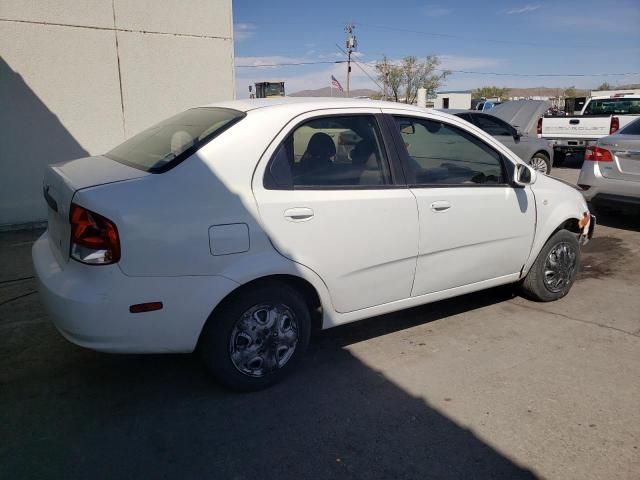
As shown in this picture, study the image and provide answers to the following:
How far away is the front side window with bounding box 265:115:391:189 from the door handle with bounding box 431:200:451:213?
1.25ft

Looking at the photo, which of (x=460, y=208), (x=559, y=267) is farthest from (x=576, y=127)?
(x=460, y=208)

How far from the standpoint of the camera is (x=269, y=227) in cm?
297

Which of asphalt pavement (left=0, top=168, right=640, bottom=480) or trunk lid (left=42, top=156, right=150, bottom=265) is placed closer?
asphalt pavement (left=0, top=168, right=640, bottom=480)

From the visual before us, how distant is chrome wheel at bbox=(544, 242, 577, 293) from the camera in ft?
15.0

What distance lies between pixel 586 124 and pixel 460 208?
11204mm

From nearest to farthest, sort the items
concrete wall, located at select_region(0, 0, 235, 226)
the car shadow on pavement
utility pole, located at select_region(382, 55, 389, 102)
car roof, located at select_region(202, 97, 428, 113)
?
the car shadow on pavement → car roof, located at select_region(202, 97, 428, 113) → concrete wall, located at select_region(0, 0, 235, 226) → utility pole, located at select_region(382, 55, 389, 102)

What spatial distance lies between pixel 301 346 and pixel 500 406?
123cm

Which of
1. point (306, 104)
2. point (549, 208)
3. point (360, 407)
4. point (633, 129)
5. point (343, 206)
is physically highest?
point (306, 104)

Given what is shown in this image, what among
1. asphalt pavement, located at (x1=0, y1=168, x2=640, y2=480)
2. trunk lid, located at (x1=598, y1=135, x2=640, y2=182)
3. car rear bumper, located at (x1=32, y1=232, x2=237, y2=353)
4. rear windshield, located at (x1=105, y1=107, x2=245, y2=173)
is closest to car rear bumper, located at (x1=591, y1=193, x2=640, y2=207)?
trunk lid, located at (x1=598, y1=135, x2=640, y2=182)

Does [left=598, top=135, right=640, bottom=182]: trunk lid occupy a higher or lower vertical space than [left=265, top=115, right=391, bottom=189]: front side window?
lower

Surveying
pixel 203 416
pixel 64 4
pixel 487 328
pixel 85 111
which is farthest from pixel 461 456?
pixel 64 4

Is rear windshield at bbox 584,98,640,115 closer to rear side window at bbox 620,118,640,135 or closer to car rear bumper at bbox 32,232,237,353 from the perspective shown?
rear side window at bbox 620,118,640,135

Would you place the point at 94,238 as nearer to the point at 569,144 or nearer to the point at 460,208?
the point at 460,208

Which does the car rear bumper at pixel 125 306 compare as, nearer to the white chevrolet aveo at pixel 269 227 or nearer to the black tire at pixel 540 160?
the white chevrolet aveo at pixel 269 227
